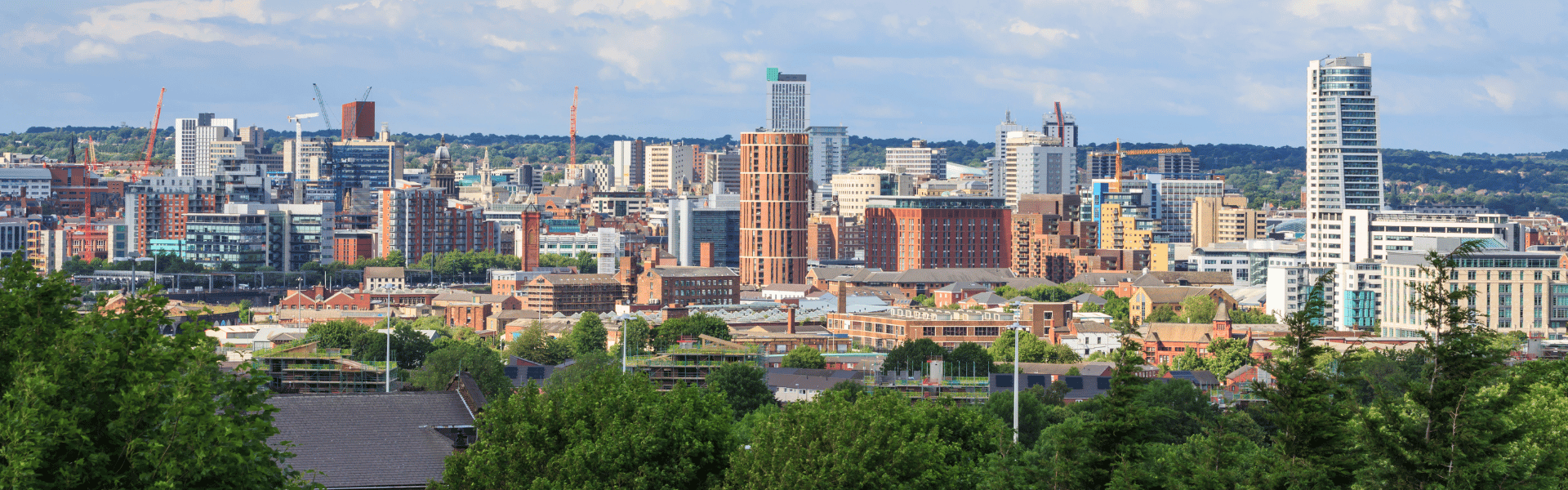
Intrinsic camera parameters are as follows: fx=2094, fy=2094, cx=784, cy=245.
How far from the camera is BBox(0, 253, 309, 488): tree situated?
87.1ft

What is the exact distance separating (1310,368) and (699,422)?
1215 cm

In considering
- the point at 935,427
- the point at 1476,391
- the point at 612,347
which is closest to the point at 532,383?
the point at 935,427

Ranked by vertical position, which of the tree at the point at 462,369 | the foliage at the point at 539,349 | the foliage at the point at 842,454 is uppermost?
the foliage at the point at 842,454

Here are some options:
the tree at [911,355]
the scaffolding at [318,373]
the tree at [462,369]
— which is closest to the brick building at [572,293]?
the tree at [911,355]

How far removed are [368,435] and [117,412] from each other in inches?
601

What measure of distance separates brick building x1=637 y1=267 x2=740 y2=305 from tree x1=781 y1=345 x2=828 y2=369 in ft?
231

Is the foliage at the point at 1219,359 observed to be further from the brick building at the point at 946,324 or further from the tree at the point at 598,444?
the tree at the point at 598,444

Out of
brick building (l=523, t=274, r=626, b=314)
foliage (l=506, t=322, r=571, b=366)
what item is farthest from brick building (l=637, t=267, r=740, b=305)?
foliage (l=506, t=322, r=571, b=366)

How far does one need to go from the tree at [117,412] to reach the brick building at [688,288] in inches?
6367

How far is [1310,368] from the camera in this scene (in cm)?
3369

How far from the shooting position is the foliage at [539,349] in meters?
132

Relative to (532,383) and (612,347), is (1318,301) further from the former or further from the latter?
(612,347)

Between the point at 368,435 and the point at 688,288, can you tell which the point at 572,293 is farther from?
the point at 368,435

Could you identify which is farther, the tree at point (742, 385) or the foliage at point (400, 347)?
the foliage at point (400, 347)
